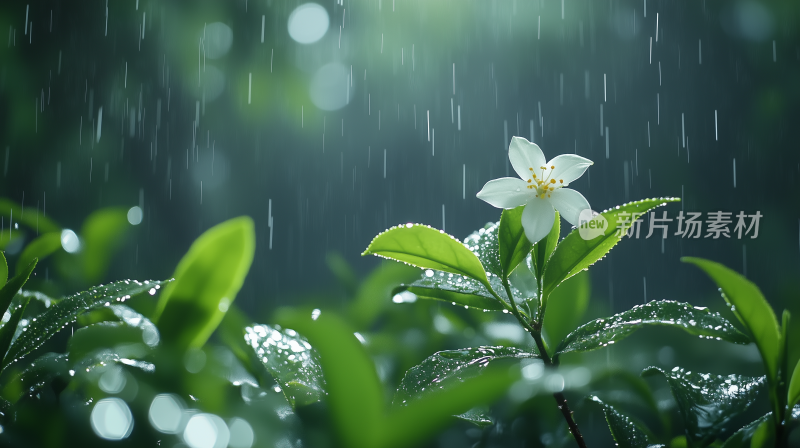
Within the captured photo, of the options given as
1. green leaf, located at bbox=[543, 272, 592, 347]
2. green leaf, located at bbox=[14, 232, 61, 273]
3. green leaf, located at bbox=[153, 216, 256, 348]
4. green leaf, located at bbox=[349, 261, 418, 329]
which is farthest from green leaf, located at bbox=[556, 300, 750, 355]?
green leaf, located at bbox=[14, 232, 61, 273]

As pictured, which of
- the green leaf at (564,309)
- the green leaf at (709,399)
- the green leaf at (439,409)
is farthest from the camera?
the green leaf at (564,309)

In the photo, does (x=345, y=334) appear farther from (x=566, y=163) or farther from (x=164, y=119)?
(x=164, y=119)

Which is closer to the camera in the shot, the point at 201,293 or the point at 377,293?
the point at 201,293

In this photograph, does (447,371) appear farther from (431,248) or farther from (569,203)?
(569,203)

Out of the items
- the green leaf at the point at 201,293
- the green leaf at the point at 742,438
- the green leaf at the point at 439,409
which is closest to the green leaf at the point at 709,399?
the green leaf at the point at 742,438

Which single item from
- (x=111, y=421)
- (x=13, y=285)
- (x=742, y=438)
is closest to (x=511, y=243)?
(x=742, y=438)

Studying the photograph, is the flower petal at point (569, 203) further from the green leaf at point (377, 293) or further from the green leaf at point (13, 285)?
the green leaf at point (13, 285)

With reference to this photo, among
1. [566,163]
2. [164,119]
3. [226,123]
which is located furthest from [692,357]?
[164,119]
